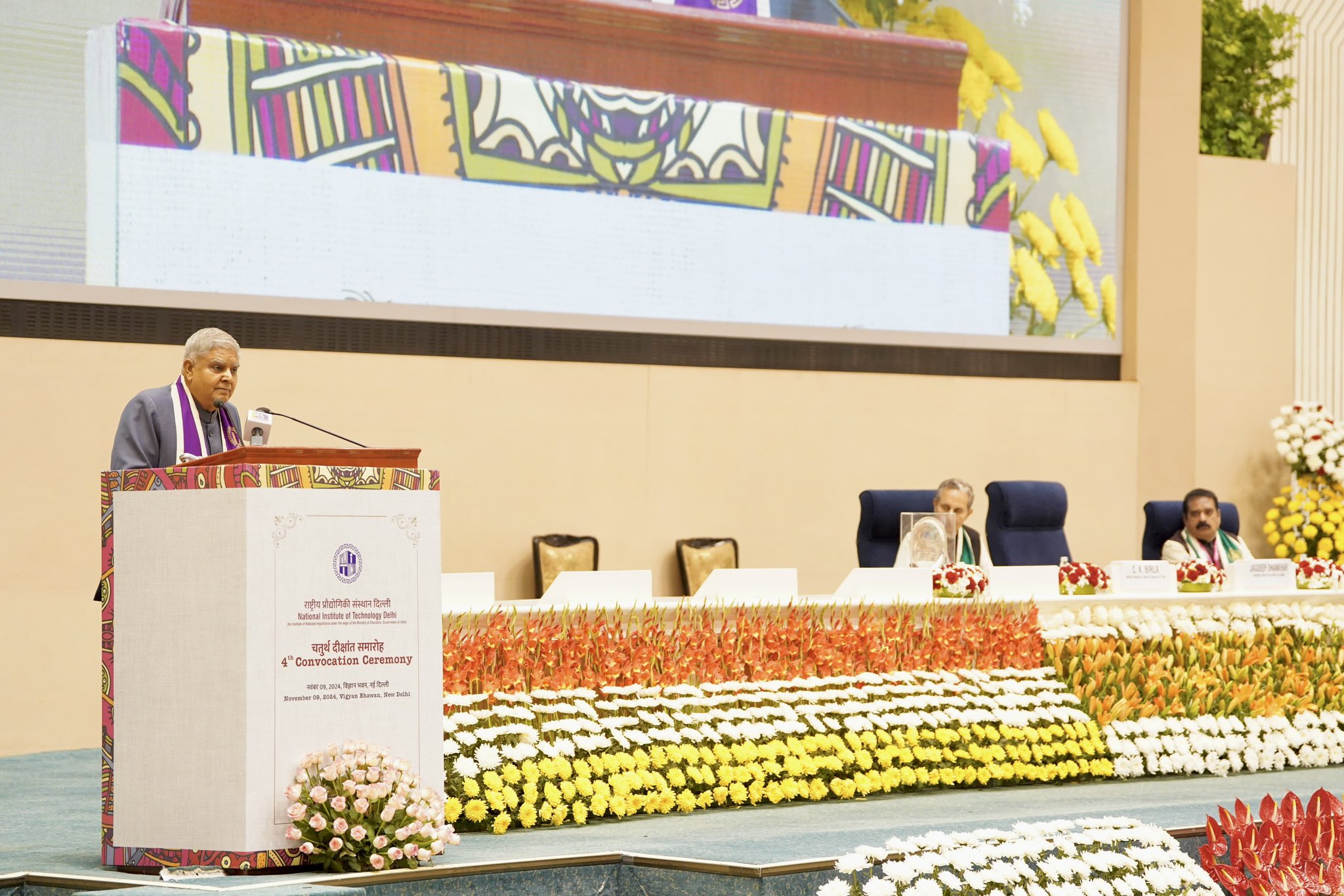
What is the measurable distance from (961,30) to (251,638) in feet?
21.1

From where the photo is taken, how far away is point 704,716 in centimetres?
431

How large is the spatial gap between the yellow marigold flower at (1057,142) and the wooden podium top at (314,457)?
624 cm

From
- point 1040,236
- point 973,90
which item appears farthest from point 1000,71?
point 1040,236

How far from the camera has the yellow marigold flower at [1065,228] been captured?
345 inches

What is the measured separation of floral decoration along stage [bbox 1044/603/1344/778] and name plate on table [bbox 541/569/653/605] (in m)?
1.46

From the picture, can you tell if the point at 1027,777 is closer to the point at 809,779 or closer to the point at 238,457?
the point at 809,779

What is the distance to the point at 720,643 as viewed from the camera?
4.60 metres

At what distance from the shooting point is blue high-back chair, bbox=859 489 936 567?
6305mm

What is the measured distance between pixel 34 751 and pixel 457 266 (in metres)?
2.57

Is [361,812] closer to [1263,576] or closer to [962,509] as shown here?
[962,509]

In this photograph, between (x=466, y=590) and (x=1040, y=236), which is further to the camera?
(x=1040, y=236)

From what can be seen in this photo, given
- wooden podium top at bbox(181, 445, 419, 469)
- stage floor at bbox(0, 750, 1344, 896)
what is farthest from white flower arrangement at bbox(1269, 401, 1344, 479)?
wooden podium top at bbox(181, 445, 419, 469)

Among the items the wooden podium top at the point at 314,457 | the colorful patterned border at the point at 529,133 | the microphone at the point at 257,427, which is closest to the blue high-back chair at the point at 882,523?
the colorful patterned border at the point at 529,133

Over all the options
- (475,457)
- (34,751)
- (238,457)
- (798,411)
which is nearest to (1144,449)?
(798,411)
